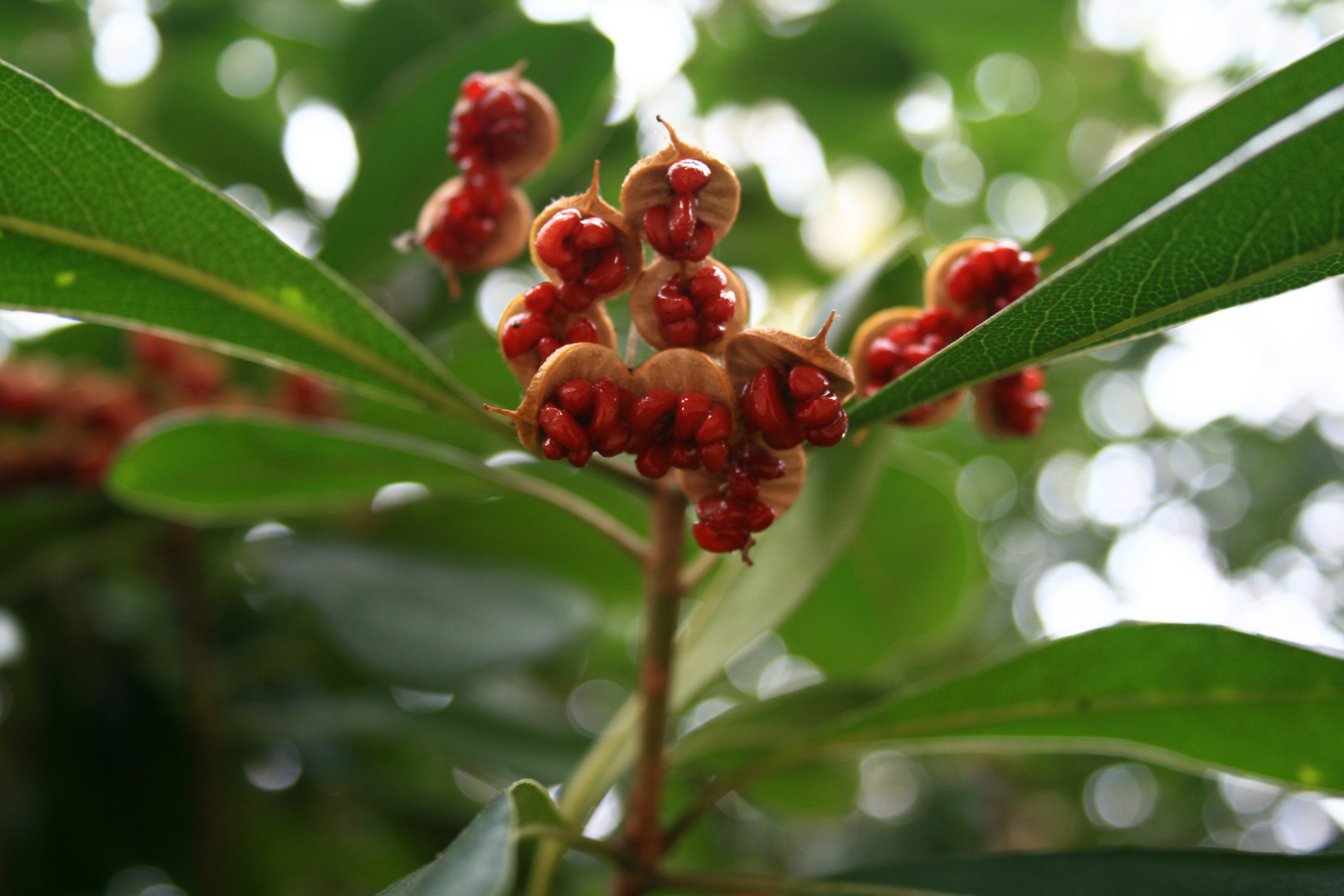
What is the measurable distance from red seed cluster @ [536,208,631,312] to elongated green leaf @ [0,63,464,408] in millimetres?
283

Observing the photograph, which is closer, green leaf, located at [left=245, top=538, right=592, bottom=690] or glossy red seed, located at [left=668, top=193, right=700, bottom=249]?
glossy red seed, located at [left=668, top=193, right=700, bottom=249]

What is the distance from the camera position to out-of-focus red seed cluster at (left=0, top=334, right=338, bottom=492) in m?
1.92

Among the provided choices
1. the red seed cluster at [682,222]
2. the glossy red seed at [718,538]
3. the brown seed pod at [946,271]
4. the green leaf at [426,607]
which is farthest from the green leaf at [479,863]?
the green leaf at [426,607]

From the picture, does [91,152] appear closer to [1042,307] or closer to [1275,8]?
[1042,307]

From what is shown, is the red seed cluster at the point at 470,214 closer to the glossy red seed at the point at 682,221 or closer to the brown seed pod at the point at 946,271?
the glossy red seed at the point at 682,221

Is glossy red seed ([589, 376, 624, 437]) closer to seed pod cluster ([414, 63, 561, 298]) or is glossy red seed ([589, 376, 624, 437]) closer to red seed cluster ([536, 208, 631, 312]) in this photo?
red seed cluster ([536, 208, 631, 312])

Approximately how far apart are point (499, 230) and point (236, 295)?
0.92 feet

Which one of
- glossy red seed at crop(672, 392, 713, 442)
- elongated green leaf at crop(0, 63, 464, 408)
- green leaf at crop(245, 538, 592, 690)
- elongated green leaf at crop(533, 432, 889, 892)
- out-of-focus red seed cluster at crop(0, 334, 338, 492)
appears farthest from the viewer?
out-of-focus red seed cluster at crop(0, 334, 338, 492)

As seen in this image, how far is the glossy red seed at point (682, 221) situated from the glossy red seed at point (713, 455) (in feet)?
0.53

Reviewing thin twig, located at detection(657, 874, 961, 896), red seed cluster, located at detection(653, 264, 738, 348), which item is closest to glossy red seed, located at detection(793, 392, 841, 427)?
red seed cluster, located at detection(653, 264, 738, 348)

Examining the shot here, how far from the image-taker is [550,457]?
0.77 m

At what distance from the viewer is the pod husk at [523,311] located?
2.77 feet

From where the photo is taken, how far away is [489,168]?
1.04 m

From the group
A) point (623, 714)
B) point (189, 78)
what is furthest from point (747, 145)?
point (623, 714)
